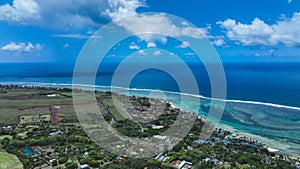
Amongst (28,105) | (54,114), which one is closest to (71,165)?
(54,114)

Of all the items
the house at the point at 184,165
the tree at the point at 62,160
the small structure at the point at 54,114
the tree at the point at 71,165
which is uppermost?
the small structure at the point at 54,114


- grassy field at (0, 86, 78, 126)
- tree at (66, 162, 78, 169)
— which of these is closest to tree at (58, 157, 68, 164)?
tree at (66, 162, 78, 169)

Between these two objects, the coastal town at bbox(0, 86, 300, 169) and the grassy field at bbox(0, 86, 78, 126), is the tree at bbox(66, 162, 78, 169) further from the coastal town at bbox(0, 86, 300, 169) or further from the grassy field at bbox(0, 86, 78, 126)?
the grassy field at bbox(0, 86, 78, 126)

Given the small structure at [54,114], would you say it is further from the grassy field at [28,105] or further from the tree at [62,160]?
the tree at [62,160]

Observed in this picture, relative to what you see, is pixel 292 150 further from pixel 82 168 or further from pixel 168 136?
pixel 82 168

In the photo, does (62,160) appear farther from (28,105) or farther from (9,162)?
(28,105)

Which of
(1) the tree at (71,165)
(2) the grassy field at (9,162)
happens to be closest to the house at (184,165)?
(1) the tree at (71,165)
